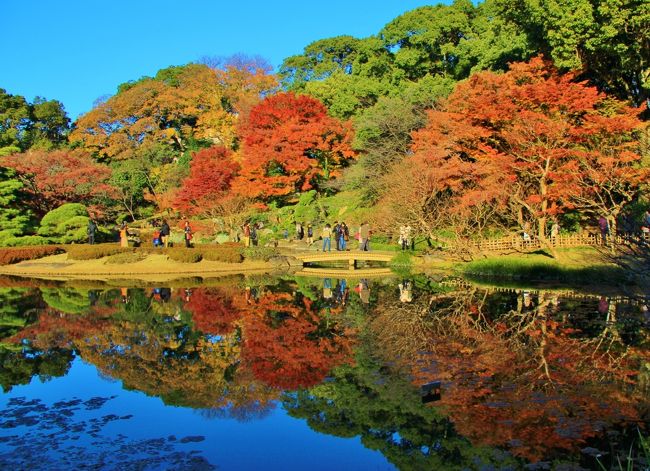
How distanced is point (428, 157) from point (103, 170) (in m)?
25.6

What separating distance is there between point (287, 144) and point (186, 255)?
12025mm

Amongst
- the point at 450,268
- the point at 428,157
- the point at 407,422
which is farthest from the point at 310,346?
the point at 428,157

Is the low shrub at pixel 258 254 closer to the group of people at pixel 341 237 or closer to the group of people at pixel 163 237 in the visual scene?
the group of people at pixel 341 237

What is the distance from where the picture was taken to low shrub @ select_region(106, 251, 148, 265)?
28109 mm

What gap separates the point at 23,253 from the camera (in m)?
30.0

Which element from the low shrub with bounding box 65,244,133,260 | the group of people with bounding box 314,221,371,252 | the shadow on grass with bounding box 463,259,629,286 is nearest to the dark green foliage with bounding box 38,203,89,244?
the low shrub with bounding box 65,244,133,260

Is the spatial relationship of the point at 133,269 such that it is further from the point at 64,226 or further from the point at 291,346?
the point at 291,346

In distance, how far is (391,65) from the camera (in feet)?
136

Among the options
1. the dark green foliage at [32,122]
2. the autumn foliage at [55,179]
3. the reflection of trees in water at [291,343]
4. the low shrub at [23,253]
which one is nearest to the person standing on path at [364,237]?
the reflection of trees in water at [291,343]

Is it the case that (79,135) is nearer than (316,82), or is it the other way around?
(316,82)

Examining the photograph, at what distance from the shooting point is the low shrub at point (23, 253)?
29672 mm

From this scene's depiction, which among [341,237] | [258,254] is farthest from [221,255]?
[341,237]

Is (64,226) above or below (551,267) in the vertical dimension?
above

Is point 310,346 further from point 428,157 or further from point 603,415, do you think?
point 428,157
